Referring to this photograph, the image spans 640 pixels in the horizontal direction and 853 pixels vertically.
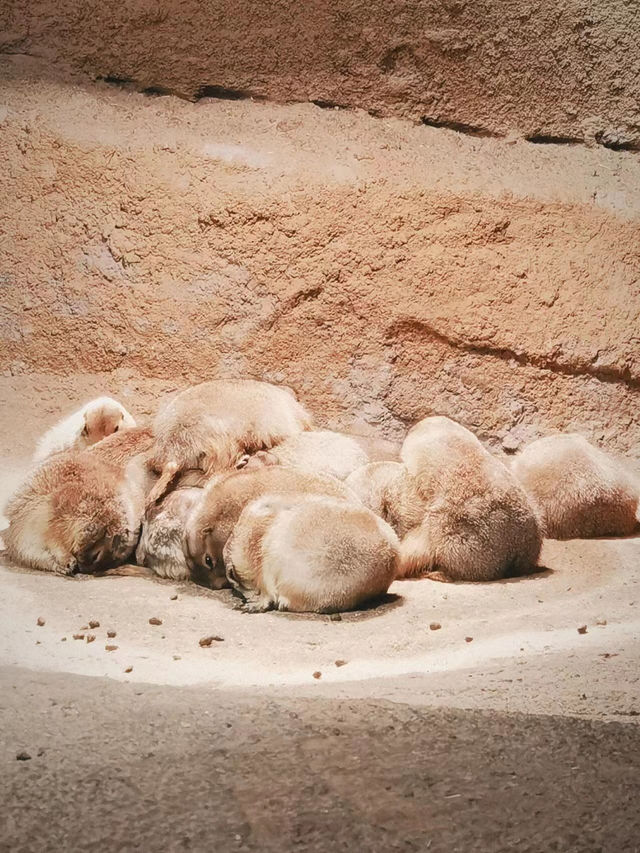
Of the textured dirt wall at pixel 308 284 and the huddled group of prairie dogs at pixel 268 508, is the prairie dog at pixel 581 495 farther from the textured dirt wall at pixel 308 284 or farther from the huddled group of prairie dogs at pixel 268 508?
the textured dirt wall at pixel 308 284

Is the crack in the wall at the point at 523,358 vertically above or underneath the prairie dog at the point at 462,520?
above

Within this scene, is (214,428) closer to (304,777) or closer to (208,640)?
(208,640)

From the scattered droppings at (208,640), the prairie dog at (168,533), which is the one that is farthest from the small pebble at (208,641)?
the prairie dog at (168,533)

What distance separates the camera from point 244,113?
7672mm

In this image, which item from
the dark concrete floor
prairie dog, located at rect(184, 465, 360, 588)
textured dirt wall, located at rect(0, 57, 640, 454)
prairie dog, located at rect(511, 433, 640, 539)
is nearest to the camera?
the dark concrete floor

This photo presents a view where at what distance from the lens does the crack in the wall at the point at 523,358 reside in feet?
23.5

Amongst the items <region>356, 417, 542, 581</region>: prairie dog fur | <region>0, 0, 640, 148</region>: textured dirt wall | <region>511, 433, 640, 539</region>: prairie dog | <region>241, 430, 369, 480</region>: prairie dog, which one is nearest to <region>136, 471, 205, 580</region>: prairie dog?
<region>241, 430, 369, 480</region>: prairie dog

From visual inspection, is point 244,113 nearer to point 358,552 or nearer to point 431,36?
point 431,36

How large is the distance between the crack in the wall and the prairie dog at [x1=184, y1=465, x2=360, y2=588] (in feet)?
7.62

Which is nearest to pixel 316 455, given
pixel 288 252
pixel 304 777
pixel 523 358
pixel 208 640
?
pixel 208 640

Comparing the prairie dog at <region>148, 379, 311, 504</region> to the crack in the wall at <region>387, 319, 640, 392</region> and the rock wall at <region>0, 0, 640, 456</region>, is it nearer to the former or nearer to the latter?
the rock wall at <region>0, 0, 640, 456</region>

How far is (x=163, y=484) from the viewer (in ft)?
17.3

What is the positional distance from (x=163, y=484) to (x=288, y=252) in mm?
2465

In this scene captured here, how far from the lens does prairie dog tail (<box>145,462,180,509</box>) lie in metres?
5.26
